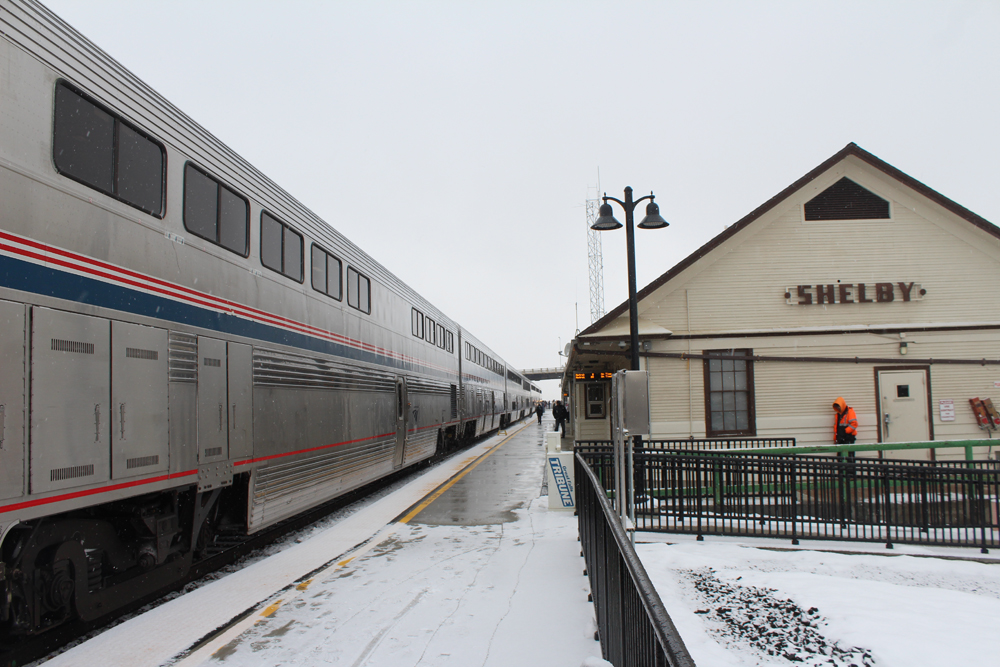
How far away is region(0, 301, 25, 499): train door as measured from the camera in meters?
4.13

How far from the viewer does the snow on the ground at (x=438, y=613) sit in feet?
15.9

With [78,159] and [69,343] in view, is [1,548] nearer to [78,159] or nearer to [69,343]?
[69,343]

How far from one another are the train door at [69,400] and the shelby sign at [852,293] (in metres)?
12.8

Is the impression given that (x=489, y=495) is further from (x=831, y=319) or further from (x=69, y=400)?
(x=69, y=400)

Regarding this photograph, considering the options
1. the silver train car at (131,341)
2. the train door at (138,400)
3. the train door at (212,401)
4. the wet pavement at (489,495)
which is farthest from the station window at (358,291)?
the train door at (138,400)

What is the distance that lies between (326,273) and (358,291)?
1.50 metres

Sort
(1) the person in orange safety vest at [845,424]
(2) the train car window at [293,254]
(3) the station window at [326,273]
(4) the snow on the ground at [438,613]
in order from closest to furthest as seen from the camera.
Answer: (4) the snow on the ground at [438,613], (2) the train car window at [293,254], (3) the station window at [326,273], (1) the person in orange safety vest at [845,424]

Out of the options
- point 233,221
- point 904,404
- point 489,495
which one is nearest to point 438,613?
point 233,221

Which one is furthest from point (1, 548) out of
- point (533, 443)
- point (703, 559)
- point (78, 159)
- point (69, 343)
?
point (533, 443)

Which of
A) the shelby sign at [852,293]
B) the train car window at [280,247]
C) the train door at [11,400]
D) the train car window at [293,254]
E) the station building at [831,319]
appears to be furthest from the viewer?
the shelby sign at [852,293]

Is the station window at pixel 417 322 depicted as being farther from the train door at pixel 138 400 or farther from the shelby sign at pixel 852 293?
the train door at pixel 138 400

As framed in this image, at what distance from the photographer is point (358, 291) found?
1155 centimetres

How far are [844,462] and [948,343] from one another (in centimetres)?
747

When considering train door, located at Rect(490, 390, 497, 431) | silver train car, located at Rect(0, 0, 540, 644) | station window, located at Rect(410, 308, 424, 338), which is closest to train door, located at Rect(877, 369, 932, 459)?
station window, located at Rect(410, 308, 424, 338)
